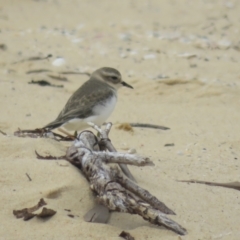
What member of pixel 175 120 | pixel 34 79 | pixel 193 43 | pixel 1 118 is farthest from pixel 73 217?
pixel 193 43

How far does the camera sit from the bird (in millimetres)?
6086

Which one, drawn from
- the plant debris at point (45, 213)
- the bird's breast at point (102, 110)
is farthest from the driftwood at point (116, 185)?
the bird's breast at point (102, 110)

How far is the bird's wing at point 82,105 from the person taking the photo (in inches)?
239

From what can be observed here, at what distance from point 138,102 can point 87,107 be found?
6.00ft

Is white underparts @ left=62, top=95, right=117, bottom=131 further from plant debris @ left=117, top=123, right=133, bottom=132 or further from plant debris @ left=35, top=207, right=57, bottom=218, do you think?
plant debris @ left=35, top=207, right=57, bottom=218

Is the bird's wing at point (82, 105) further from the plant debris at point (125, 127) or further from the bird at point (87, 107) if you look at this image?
the plant debris at point (125, 127)

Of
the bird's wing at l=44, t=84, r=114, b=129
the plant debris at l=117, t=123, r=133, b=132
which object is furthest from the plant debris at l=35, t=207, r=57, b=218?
the plant debris at l=117, t=123, r=133, b=132

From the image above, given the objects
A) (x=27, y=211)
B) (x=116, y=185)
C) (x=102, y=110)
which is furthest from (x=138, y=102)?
(x=27, y=211)

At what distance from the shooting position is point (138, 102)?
8031 millimetres

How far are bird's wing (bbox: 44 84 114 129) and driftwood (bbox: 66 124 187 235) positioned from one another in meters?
1.87

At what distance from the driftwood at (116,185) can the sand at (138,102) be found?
70 mm

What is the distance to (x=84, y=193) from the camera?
12.6ft

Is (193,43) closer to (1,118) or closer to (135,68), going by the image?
(135,68)

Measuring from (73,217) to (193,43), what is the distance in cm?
696
